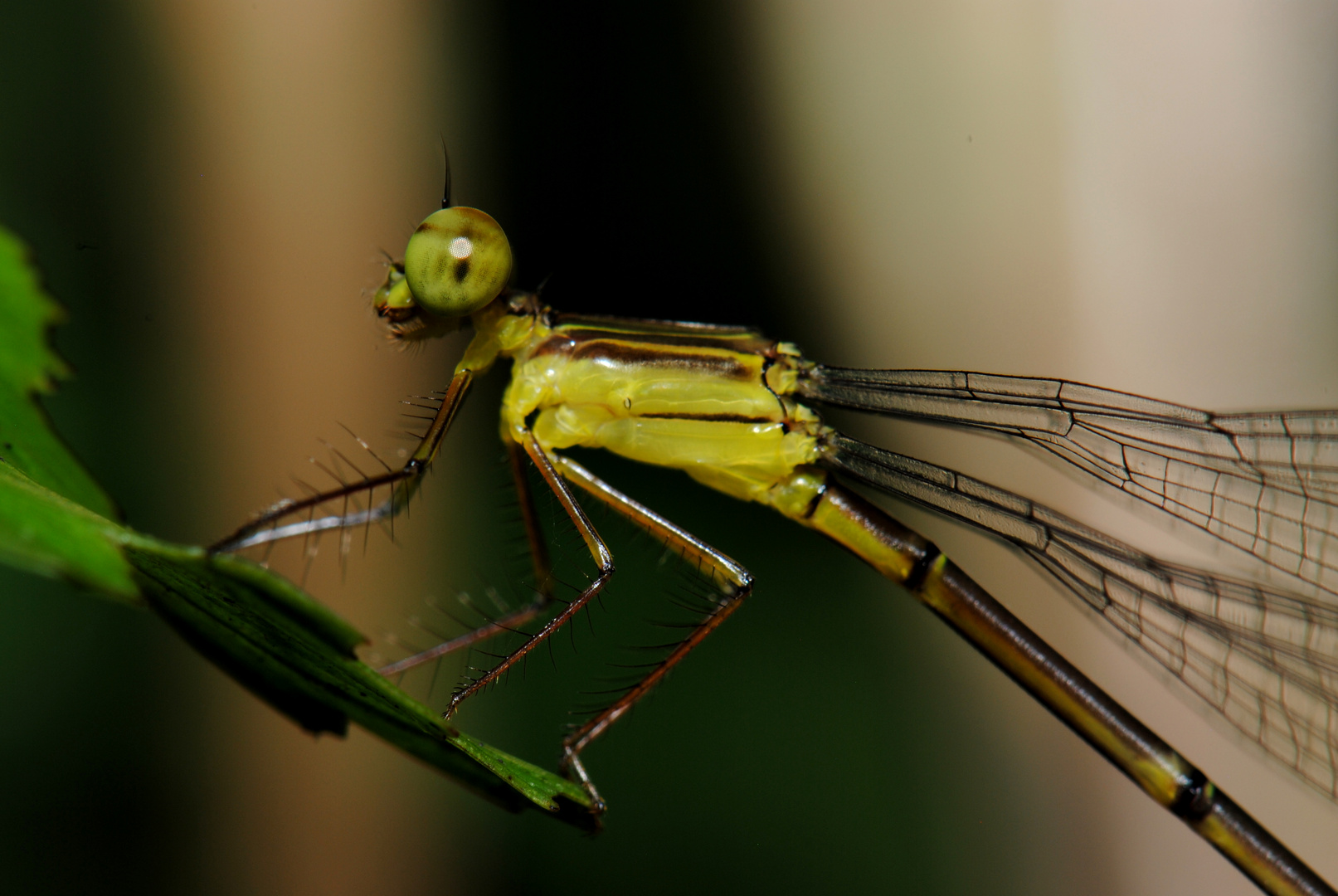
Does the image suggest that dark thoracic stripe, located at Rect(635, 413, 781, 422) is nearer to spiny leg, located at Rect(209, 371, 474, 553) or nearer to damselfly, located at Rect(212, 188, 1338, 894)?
damselfly, located at Rect(212, 188, 1338, 894)

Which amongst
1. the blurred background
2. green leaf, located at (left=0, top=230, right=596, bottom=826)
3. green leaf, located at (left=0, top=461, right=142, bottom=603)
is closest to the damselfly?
the blurred background

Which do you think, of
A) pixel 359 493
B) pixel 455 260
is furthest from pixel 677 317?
pixel 359 493

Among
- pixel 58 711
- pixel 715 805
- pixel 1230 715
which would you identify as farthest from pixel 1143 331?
pixel 58 711

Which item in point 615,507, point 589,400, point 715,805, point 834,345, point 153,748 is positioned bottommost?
point 153,748

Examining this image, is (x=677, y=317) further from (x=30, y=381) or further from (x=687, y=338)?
(x=30, y=381)

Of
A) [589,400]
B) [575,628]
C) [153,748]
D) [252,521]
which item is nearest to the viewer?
[252,521]

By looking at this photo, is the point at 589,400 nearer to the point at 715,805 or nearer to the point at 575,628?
the point at 575,628

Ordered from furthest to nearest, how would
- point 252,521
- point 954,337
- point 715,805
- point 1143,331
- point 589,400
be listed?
point 954,337
point 1143,331
point 715,805
point 589,400
point 252,521
